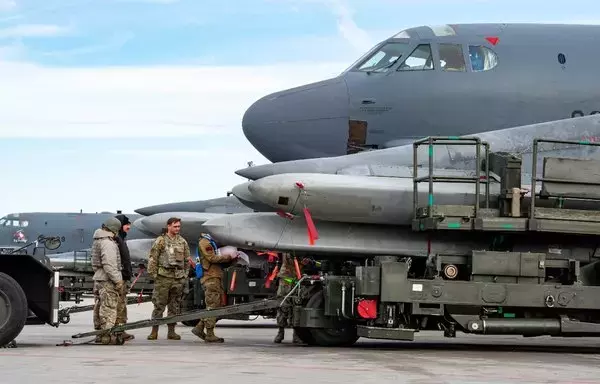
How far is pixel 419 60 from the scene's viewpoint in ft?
53.3

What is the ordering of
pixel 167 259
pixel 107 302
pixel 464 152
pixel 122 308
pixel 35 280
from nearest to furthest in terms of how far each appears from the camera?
pixel 35 280
pixel 464 152
pixel 107 302
pixel 167 259
pixel 122 308

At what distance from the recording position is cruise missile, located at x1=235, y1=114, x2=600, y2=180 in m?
14.7

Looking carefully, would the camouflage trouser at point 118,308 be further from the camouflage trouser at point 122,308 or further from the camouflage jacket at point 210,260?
the camouflage jacket at point 210,260

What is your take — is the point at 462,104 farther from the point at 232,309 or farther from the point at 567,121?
the point at 232,309

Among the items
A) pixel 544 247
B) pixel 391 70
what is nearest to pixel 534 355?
pixel 544 247

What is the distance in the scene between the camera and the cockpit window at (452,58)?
16.1 m

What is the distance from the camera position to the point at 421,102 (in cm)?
1598

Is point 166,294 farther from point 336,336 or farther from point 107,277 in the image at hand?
point 336,336

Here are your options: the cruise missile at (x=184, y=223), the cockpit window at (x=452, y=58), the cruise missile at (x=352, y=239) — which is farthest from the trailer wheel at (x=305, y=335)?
the cruise missile at (x=184, y=223)

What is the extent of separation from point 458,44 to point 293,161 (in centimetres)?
300

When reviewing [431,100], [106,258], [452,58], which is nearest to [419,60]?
[452,58]

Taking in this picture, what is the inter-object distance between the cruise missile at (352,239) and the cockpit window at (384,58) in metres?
2.90

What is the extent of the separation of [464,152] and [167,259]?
427cm

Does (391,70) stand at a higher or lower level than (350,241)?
higher
